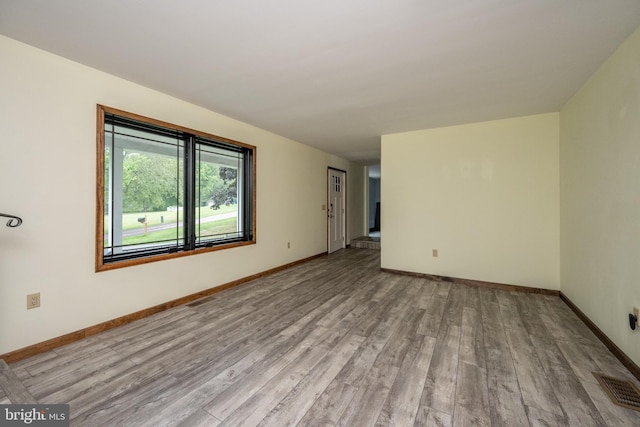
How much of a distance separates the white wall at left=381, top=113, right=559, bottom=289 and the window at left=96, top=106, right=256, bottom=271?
8.24 ft

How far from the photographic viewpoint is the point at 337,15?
1679 mm

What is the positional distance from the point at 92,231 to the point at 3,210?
566mm

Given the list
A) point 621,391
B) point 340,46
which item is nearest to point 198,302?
point 340,46

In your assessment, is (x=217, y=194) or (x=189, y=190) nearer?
(x=189, y=190)

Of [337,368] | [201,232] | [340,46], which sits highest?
[340,46]

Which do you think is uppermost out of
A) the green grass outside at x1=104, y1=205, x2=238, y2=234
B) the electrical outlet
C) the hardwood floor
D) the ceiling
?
the ceiling

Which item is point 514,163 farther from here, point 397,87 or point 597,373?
point 597,373

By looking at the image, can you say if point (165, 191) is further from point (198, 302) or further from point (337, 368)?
point (337, 368)

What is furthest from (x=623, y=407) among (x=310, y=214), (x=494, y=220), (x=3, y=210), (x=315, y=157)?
(x=315, y=157)

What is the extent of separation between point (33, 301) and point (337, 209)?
5.47 m

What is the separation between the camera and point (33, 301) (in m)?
2.12

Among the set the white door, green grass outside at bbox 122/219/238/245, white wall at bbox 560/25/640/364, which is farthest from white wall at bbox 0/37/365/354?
white wall at bbox 560/25/640/364

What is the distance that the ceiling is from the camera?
1643 millimetres

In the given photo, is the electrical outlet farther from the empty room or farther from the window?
the window
